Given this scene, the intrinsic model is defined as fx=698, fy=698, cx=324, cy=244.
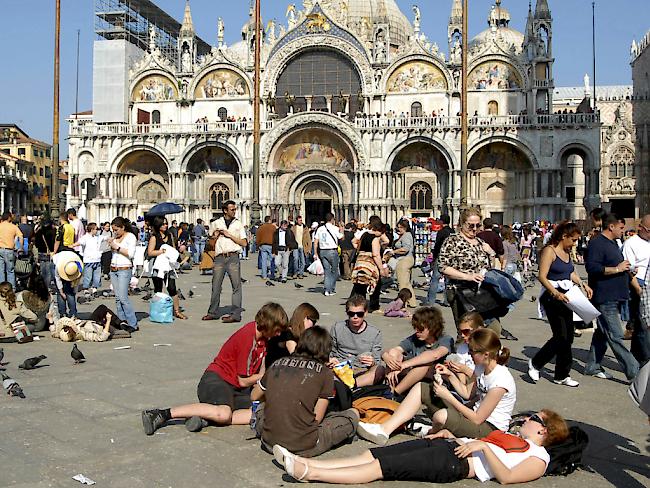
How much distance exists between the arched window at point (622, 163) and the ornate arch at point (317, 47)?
23.2 m

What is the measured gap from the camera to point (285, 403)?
5.40m

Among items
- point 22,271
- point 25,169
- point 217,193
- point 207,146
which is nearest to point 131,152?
point 207,146

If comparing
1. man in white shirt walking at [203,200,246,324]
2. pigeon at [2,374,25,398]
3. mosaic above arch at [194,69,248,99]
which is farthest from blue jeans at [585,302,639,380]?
mosaic above arch at [194,69,248,99]

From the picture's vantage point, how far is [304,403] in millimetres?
5406

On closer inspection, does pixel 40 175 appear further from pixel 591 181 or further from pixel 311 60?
pixel 591 181

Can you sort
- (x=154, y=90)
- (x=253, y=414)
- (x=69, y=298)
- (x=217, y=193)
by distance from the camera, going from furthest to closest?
(x=154, y=90) → (x=217, y=193) → (x=69, y=298) → (x=253, y=414)

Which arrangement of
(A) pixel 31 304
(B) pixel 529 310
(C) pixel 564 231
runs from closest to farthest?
(C) pixel 564 231, (A) pixel 31 304, (B) pixel 529 310

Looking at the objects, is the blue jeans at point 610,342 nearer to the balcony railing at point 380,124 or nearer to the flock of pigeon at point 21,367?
the flock of pigeon at point 21,367

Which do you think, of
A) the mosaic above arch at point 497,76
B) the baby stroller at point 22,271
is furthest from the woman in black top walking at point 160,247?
the mosaic above arch at point 497,76

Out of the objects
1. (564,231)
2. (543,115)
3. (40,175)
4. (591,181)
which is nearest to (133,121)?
(543,115)

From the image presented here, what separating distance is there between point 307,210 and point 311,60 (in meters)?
9.13

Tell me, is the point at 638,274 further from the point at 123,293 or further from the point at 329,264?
the point at 329,264

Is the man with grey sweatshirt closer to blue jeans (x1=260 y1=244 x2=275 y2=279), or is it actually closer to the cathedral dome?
blue jeans (x1=260 y1=244 x2=275 y2=279)

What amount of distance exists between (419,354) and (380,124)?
111ft
